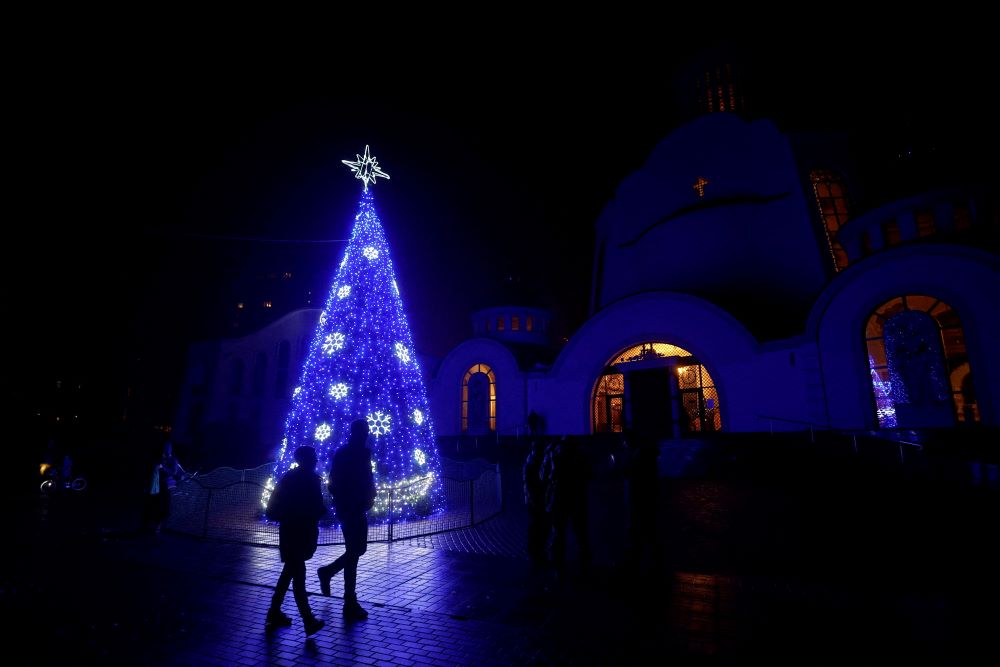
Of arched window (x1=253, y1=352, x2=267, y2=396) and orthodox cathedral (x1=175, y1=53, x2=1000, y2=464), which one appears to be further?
arched window (x1=253, y1=352, x2=267, y2=396)

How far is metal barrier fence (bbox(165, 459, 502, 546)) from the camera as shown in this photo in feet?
29.9

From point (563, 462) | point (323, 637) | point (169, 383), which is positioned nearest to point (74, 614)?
point (323, 637)

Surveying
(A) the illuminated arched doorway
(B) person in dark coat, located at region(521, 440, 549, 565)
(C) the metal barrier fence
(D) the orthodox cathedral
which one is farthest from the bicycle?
(A) the illuminated arched doorway

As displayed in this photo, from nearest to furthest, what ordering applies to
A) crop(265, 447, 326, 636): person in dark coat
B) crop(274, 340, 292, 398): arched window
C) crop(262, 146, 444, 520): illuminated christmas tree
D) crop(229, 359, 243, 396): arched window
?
crop(265, 447, 326, 636): person in dark coat < crop(262, 146, 444, 520): illuminated christmas tree < crop(274, 340, 292, 398): arched window < crop(229, 359, 243, 396): arched window

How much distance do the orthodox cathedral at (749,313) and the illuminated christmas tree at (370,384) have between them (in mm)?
10976

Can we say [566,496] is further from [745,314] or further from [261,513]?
[745,314]

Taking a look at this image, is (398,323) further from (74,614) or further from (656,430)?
(656,430)

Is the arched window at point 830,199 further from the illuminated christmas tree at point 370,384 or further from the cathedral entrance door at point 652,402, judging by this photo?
the illuminated christmas tree at point 370,384

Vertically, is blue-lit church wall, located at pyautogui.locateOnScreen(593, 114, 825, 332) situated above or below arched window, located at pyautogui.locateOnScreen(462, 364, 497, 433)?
above

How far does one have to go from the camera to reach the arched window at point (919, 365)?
13945 millimetres

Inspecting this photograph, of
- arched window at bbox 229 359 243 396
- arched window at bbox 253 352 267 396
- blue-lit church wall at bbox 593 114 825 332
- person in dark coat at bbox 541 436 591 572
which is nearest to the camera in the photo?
person in dark coat at bbox 541 436 591 572

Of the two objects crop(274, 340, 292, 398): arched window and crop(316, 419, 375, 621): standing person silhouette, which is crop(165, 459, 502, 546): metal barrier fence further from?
crop(274, 340, 292, 398): arched window

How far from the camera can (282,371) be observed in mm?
32875

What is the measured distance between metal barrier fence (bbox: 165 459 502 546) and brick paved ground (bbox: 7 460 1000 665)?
1.98 ft
